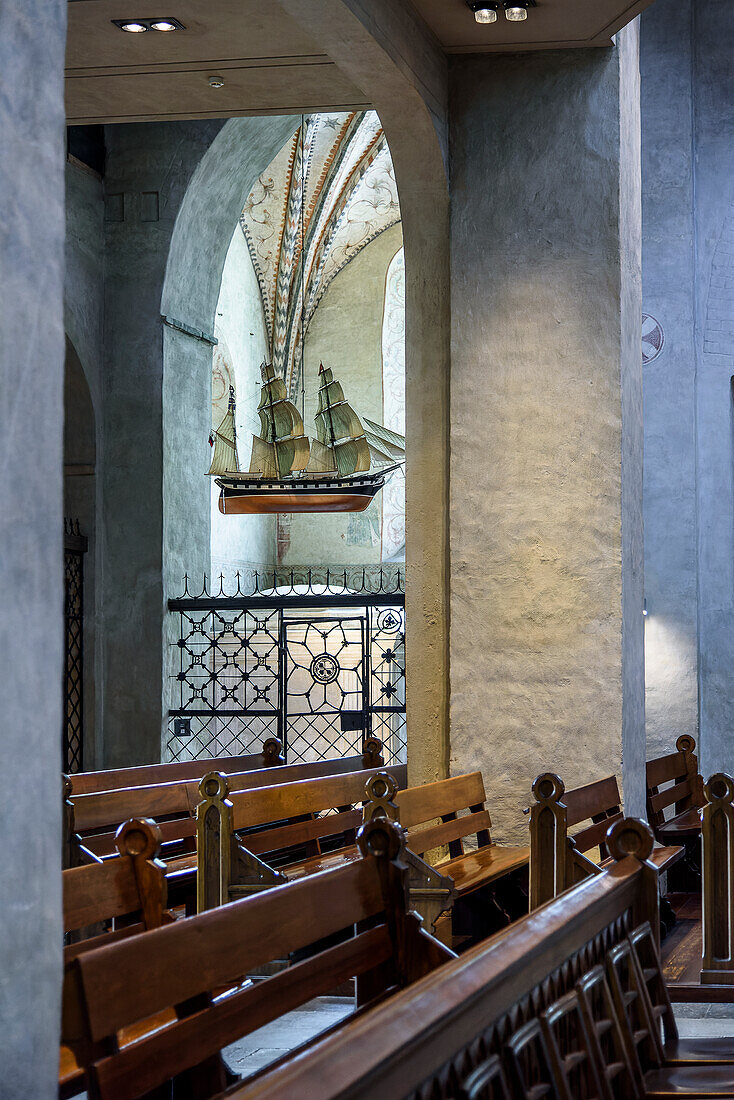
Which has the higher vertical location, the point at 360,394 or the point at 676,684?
the point at 360,394

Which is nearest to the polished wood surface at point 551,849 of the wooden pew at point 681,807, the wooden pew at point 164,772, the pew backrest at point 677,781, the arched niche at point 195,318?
the wooden pew at point 164,772

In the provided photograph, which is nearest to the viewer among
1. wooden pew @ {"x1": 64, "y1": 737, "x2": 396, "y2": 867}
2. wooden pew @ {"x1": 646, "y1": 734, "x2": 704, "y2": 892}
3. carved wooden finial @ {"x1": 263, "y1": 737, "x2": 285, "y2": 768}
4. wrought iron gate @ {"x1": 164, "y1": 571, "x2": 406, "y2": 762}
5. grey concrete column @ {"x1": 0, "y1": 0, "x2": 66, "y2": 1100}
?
grey concrete column @ {"x1": 0, "y1": 0, "x2": 66, "y2": 1100}

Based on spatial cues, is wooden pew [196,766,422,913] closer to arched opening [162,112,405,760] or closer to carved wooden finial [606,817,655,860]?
carved wooden finial [606,817,655,860]

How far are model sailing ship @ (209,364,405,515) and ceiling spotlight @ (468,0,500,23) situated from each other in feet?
23.5

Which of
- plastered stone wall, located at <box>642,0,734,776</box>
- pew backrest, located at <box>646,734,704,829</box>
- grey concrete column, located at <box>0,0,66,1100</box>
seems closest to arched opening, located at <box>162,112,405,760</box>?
pew backrest, located at <box>646,734,704,829</box>

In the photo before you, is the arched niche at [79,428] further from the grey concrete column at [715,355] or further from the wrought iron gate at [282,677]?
the grey concrete column at [715,355]

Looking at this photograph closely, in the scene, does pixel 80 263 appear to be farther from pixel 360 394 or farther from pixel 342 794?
pixel 360 394

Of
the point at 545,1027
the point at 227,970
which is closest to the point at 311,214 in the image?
the point at 227,970

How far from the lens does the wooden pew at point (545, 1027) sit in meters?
1.52

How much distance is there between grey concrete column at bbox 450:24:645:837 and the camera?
5320 millimetres

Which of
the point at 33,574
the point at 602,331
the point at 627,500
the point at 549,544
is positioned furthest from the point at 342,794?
the point at 33,574

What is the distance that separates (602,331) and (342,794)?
7.85ft

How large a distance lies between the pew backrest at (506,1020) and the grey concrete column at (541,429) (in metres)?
2.52

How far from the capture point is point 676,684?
9336 millimetres
